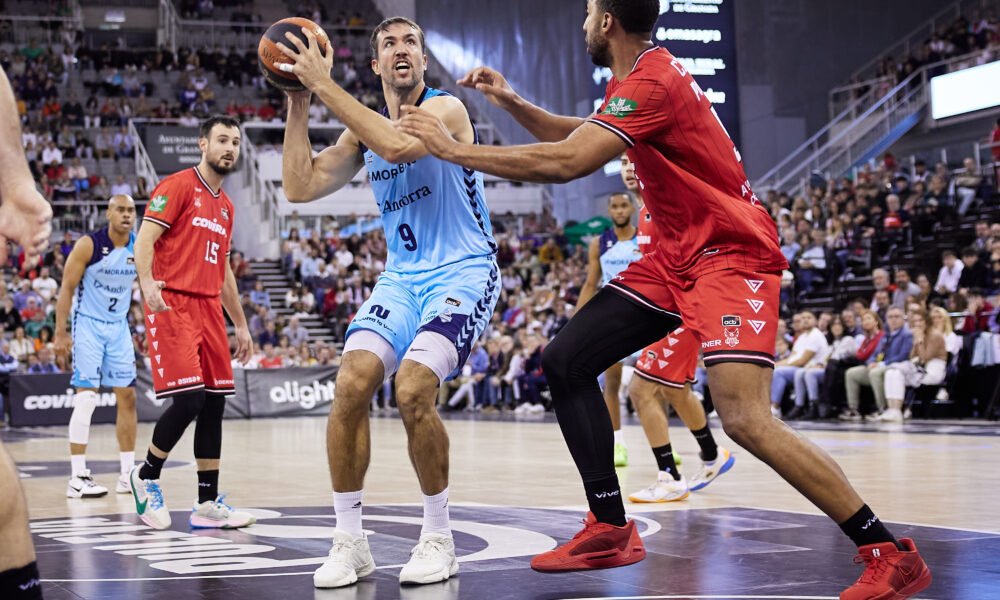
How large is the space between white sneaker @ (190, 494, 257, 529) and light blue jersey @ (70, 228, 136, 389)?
9.20ft

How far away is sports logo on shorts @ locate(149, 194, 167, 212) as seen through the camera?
7145 mm

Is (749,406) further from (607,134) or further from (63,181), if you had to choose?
(63,181)

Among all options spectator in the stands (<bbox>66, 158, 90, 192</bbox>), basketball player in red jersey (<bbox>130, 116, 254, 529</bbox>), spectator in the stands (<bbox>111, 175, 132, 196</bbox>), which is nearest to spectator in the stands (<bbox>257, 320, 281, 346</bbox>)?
spectator in the stands (<bbox>111, 175, 132, 196</bbox>)

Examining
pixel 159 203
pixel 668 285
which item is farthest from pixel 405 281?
pixel 159 203

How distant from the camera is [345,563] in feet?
15.0

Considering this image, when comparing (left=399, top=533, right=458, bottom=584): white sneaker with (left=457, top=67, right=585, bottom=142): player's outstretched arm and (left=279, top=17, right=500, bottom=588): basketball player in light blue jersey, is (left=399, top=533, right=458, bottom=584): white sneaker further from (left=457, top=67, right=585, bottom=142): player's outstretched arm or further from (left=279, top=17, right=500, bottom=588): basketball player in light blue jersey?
(left=457, top=67, right=585, bottom=142): player's outstretched arm

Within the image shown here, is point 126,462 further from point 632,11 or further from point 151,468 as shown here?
point 632,11

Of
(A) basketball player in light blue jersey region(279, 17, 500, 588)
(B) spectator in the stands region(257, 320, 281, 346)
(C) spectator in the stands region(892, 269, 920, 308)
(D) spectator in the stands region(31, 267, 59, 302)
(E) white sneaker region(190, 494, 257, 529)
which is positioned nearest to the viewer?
(A) basketball player in light blue jersey region(279, 17, 500, 588)

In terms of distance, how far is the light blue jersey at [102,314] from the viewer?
29.7ft

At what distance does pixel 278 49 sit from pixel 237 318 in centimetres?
319

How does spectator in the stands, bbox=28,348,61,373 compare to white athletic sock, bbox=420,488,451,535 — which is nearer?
white athletic sock, bbox=420,488,451,535

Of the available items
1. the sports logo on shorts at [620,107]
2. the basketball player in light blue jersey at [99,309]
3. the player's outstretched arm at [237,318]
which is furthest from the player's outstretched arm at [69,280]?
the sports logo on shorts at [620,107]

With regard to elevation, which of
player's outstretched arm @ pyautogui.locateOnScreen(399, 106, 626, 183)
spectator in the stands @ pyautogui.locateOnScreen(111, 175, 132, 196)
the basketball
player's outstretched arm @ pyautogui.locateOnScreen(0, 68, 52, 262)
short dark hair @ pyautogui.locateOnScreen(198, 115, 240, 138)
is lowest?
player's outstretched arm @ pyautogui.locateOnScreen(0, 68, 52, 262)

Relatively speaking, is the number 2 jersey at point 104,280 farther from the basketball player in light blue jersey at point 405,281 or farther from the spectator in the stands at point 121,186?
the spectator in the stands at point 121,186
